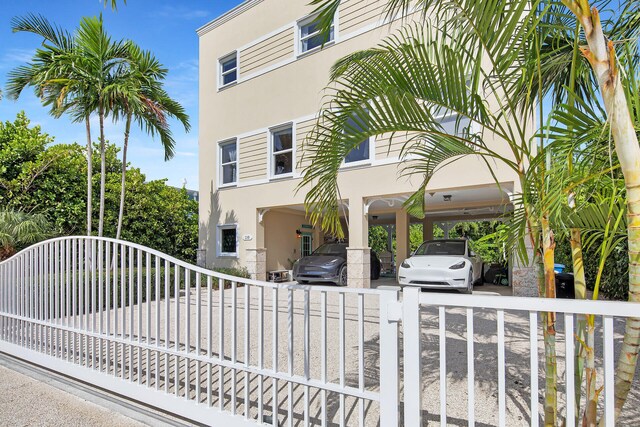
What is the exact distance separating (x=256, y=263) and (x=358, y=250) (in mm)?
3673

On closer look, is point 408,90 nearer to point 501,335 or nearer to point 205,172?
point 501,335

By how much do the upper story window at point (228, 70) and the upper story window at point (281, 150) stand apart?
296 centimetres

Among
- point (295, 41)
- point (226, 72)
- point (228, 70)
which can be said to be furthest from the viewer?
point (228, 70)

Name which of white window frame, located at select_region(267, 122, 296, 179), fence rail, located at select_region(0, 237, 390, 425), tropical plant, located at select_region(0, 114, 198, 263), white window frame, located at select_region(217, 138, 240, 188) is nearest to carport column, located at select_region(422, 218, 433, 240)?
white window frame, located at select_region(267, 122, 296, 179)

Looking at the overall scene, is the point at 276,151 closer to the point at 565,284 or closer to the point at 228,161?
the point at 228,161

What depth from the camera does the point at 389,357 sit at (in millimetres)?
2127

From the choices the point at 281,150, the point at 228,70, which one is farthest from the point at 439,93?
the point at 228,70

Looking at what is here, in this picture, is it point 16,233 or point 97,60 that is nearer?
point 16,233

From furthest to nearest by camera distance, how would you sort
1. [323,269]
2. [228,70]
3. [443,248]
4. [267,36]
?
[228,70] → [267,36] → [323,269] → [443,248]

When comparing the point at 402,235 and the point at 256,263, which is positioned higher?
the point at 402,235

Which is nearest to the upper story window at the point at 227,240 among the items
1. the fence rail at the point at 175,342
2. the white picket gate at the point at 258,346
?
the white picket gate at the point at 258,346

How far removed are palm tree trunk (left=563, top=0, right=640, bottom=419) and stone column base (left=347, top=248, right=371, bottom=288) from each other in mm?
8330

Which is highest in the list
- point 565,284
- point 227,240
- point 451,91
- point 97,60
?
point 97,60

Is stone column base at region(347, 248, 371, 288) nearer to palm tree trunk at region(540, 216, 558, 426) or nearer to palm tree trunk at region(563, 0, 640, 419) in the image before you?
palm tree trunk at region(540, 216, 558, 426)
